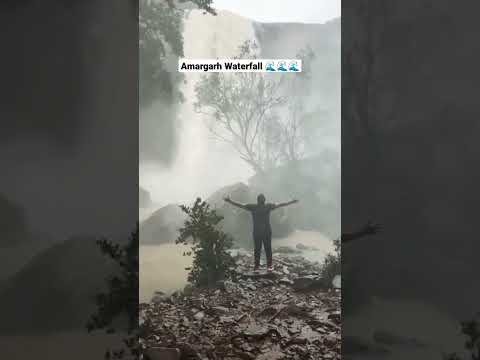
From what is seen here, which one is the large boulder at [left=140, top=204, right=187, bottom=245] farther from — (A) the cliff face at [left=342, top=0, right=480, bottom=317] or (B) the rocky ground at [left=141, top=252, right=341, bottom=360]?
(A) the cliff face at [left=342, top=0, right=480, bottom=317]

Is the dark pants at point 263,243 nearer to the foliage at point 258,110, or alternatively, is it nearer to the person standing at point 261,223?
the person standing at point 261,223

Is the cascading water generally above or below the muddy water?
above

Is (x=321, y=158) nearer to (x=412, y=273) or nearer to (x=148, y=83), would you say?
(x=412, y=273)

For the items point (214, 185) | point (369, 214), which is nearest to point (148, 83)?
point (214, 185)

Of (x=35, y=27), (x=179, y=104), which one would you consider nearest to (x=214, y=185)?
(x=179, y=104)

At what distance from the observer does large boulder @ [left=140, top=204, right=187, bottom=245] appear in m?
1.69

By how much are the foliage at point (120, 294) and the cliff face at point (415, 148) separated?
3.25 ft

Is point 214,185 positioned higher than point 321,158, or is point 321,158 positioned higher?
point 321,158

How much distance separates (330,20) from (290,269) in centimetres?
117

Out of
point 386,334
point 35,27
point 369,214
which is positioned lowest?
point 386,334

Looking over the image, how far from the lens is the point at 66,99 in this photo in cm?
174

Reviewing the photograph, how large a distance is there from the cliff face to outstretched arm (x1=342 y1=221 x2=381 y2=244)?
3 cm

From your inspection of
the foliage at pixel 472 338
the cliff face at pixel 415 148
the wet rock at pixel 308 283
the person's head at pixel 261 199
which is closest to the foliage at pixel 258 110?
the person's head at pixel 261 199

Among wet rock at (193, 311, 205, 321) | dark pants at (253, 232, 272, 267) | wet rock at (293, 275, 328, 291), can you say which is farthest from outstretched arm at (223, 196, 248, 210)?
wet rock at (193, 311, 205, 321)
